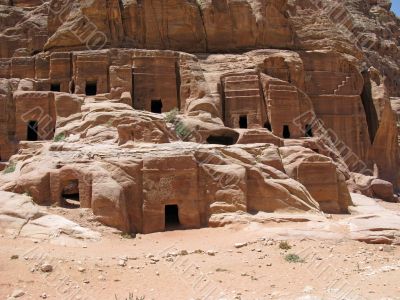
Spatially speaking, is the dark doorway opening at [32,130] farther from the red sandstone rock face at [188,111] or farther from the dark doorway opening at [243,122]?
the dark doorway opening at [243,122]

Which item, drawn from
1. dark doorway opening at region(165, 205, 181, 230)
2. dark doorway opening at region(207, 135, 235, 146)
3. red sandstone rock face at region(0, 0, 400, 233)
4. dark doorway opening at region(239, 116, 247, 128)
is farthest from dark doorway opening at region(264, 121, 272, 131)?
dark doorway opening at region(165, 205, 181, 230)

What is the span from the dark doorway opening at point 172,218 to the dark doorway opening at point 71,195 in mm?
3631

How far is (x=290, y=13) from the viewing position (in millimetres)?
39188

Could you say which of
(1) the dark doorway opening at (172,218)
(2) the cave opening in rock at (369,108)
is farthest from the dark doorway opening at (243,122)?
(1) the dark doorway opening at (172,218)

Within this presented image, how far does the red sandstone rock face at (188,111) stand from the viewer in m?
18.5

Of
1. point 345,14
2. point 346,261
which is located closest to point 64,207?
point 346,261

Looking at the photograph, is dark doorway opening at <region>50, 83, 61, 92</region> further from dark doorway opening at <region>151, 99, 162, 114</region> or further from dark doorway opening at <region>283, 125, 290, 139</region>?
dark doorway opening at <region>283, 125, 290, 139</region>

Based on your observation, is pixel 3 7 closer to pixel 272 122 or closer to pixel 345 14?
pixel 272 122

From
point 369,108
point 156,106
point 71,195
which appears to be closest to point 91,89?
point 156,106

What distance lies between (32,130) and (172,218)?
44.9ft

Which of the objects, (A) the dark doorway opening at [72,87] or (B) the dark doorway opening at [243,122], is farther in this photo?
(B) the dark doorway opening at [243,122]

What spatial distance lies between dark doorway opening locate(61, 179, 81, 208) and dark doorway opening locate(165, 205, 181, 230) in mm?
3631

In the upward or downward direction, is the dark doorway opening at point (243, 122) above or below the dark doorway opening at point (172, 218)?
above

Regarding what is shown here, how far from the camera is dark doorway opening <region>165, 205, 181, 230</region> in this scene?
18.8 meters
